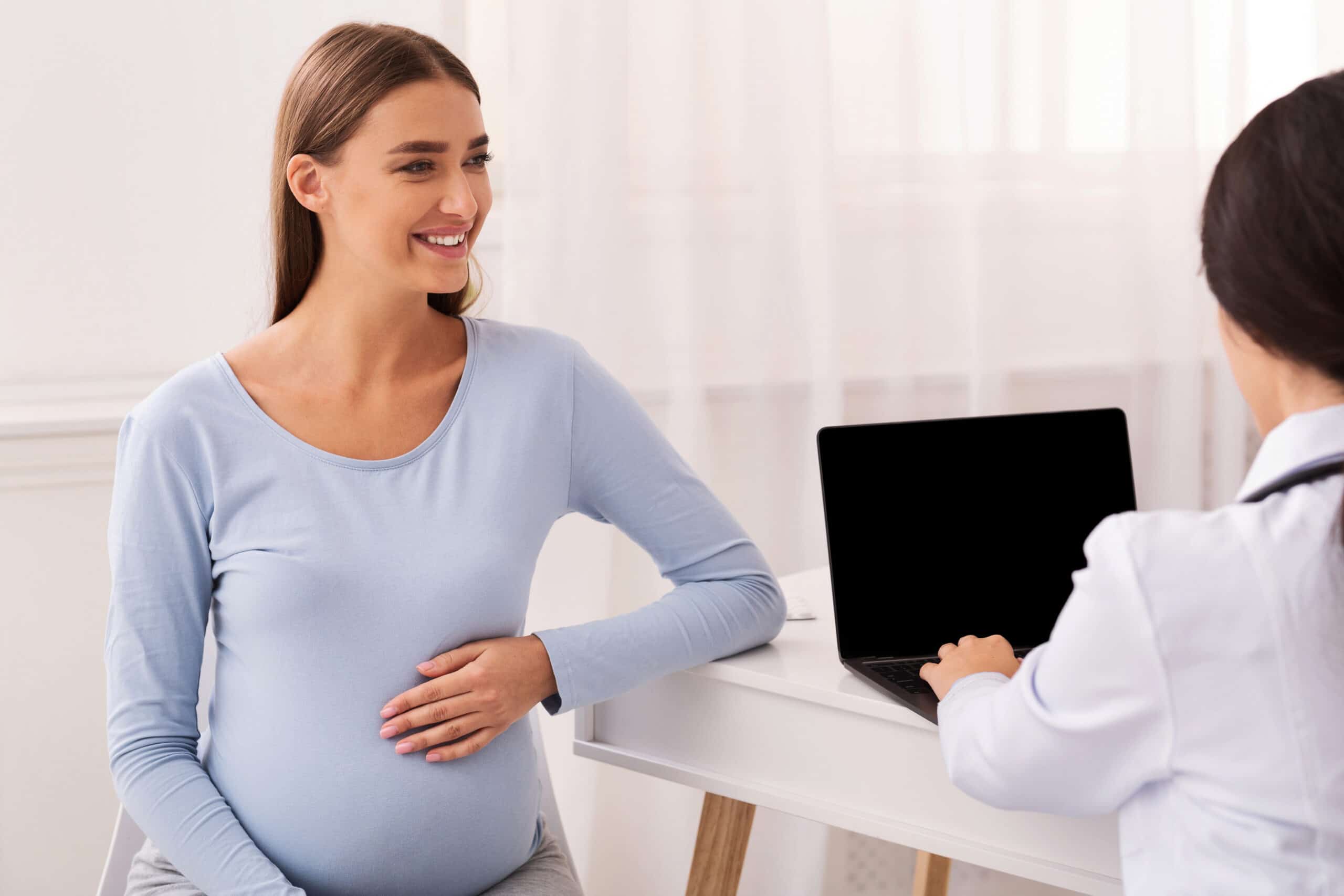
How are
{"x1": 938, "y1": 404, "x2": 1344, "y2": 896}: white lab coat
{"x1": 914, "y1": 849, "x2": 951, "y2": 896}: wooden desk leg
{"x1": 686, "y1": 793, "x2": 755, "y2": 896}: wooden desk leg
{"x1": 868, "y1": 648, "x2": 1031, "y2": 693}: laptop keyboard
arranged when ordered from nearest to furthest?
{"x1": 938, "y1": 404, "x2": 1344, "y2": 896}: white lab coat < {"x1": 868, "y1": 648, "x2": 1031, "y2": 693}: laptop keyboard < {"x1": 686, "y1": 793, "x2": 755, "y2": 896}: wooden desk leg < {"x1": 914, "y1": 849, "x2": 951, "y2": 896}: wooden desk leg

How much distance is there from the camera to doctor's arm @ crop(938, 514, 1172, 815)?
677 mm

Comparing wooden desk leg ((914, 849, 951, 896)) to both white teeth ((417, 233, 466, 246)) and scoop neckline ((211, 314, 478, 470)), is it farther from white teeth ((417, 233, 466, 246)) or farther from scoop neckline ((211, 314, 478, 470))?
white teeth ((417, 233, 466, 246))

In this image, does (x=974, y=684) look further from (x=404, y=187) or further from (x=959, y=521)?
(x=404, y=187)

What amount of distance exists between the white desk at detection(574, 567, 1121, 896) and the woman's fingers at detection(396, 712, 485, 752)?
0.17m

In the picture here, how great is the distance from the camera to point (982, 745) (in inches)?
31.2

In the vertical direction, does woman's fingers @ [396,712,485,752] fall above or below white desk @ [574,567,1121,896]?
above

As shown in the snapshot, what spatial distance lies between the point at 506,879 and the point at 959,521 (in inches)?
20.5

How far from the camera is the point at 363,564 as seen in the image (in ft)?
3.43

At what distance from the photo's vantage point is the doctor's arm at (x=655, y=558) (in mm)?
1107

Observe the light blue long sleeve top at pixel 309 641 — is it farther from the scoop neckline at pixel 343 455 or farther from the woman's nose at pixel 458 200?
the woman's nose at pixel 458 200

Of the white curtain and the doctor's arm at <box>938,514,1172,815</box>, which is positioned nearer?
the doctor's arm at <box>938,514,1172,815</box>

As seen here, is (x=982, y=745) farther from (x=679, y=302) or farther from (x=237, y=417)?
(x=679, y=302)

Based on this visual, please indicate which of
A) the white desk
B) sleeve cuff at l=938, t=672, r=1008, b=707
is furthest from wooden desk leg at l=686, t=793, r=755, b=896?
sleeve cuff at l=938, t=672, r=1008, b=707

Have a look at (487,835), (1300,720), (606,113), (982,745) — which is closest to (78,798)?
(487,835)
